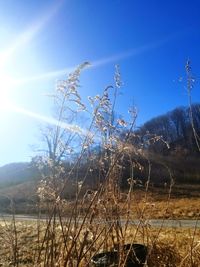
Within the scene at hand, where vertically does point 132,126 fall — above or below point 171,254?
above

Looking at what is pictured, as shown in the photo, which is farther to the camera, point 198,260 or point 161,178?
point 161,178

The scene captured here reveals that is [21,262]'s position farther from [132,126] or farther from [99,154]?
[132,126]

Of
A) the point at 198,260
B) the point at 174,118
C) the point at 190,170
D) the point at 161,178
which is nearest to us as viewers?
the point at 198,260

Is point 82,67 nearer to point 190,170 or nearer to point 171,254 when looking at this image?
point 171,254

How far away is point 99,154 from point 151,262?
4.86 ft

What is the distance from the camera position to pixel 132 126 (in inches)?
88.3

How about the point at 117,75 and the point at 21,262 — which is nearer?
the point at 117,75

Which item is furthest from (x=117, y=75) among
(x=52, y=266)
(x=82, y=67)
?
(x=52, y=266)

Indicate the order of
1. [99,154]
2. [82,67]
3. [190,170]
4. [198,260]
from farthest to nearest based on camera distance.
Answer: [190,170] < [198,260] < [99,154] < [82,67]

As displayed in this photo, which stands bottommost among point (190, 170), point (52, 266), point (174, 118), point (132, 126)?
point (52, 266)

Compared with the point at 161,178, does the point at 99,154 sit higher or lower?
lower

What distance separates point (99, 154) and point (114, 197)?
37 centimetres

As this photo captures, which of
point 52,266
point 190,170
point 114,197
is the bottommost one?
point 52,266

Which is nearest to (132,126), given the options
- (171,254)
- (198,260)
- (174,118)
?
(198,260)
